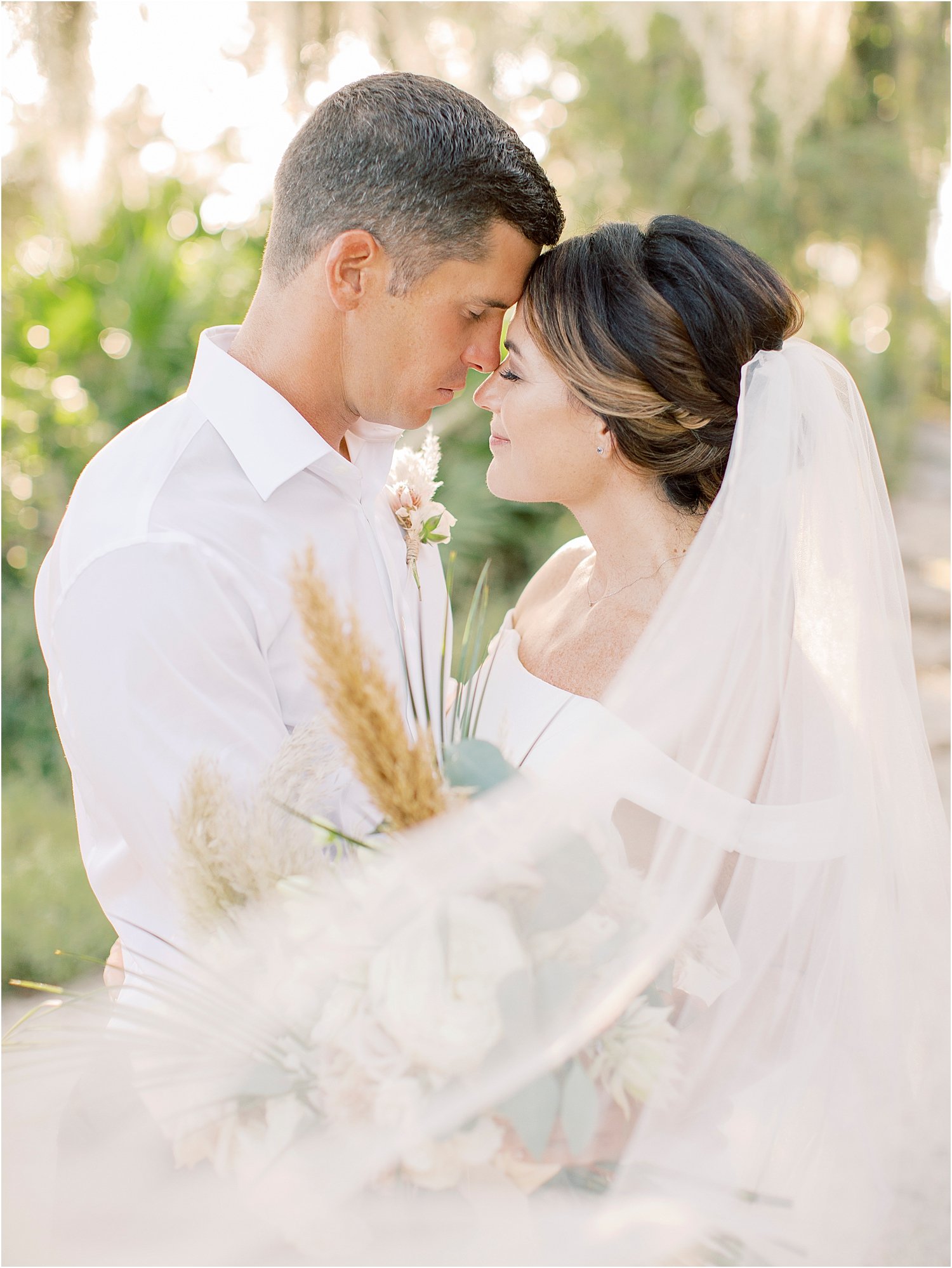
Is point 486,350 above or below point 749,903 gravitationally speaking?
above

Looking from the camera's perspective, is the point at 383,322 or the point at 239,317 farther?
the point at 239,317

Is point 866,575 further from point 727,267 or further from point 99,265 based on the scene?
point 99,265

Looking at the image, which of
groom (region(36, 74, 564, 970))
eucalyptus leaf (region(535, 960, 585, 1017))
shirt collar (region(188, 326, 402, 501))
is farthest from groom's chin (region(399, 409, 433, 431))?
eucalyptus leaf (region(535, 960, 585, 1017))

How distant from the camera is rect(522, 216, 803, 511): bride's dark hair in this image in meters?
2.14

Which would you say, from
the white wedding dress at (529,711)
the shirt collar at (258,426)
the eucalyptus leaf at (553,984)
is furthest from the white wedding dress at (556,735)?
the shirt collar at (258,426)

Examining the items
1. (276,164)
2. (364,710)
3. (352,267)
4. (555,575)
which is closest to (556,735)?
(555,575)

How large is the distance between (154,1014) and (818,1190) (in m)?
1.00

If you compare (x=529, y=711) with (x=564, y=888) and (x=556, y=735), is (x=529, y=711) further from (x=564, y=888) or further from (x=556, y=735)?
(x=564, y=888)

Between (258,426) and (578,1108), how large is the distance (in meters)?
1.37

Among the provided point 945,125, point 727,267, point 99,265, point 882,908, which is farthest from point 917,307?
point 882,908

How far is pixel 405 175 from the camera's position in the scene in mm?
1965

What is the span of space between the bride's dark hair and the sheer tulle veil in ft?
0.59

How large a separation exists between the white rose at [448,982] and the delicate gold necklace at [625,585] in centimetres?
143

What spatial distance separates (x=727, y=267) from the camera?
7.06 ft
